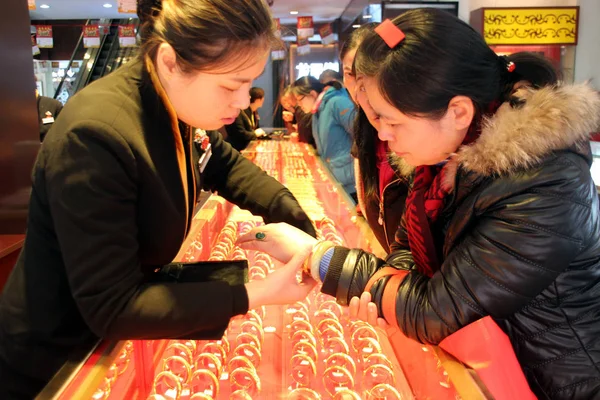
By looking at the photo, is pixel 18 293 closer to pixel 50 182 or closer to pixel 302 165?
pixel 50 182

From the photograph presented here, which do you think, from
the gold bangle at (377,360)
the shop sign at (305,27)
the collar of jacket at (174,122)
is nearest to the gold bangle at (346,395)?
the gold bangle at (377,360)

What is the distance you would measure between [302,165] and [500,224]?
3.12 m

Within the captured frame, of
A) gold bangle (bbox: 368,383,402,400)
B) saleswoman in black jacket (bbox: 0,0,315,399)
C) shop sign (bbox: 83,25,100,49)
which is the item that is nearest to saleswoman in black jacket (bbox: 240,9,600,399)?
gold bangle (bbox: 368,383,402,400)

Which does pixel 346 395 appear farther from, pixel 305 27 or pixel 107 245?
pixel 305 27

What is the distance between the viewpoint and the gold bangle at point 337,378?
1.12m

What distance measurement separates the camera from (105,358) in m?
0.98

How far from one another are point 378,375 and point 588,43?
5.83 metres

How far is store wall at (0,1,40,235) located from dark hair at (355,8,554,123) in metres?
2.88

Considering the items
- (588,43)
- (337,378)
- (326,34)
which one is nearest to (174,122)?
(337,378)

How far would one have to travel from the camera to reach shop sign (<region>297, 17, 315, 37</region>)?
10984mm

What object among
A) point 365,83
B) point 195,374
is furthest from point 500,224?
point 195,374

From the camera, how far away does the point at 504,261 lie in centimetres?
94

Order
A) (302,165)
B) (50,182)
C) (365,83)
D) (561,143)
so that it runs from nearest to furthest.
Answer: (50,182) < (561,143) < (365,83) < (302,165)

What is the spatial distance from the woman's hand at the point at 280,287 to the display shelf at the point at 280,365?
19 cm
